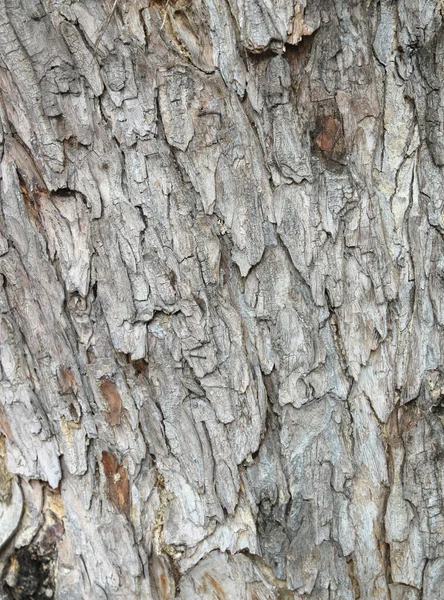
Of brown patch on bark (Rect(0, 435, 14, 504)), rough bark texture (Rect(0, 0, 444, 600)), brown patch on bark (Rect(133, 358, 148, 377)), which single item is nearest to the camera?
rough bark texture (Rect(0, 0, 444, 600))

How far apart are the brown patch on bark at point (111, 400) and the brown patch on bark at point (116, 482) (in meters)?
0.09

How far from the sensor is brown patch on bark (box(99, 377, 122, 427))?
4.29ft

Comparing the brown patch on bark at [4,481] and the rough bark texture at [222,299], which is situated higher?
the rough bark texture at [222,299]

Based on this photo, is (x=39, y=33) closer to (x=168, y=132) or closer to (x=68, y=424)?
(x=168, y=132)

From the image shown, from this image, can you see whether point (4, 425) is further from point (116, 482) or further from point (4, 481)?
point (116, 482)

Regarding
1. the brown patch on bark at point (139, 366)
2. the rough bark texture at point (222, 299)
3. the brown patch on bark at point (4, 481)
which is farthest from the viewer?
the brown patch on bark at point (4, 481)

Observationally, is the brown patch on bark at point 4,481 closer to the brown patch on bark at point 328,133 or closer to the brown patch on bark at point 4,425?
the brown patch on bark at point 4,425

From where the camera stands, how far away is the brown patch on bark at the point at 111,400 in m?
1.31

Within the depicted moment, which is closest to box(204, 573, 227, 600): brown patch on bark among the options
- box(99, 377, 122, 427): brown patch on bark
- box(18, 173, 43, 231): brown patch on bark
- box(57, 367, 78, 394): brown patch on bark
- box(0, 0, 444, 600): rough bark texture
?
box(0, 0, 444, 600): rough bark texture

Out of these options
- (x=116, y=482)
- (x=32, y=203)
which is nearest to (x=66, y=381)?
(x=116, y=482)

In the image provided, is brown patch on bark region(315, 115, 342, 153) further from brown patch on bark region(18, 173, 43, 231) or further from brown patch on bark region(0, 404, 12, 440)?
brown patch on bark region(0, 404, 12, 440)

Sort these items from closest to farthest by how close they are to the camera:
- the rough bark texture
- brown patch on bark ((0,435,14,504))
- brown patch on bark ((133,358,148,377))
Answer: the rough bark texture < brown patch on bark ((133,358,148,377)) < brown patch on bark ((0,435,14,504))

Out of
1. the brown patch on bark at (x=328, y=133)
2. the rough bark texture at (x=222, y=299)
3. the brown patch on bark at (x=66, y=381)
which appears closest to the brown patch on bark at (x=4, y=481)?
the rough bark texture at (x=222, y=299)

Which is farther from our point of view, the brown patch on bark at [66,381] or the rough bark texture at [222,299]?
the brown patch on bark at [66,381]
